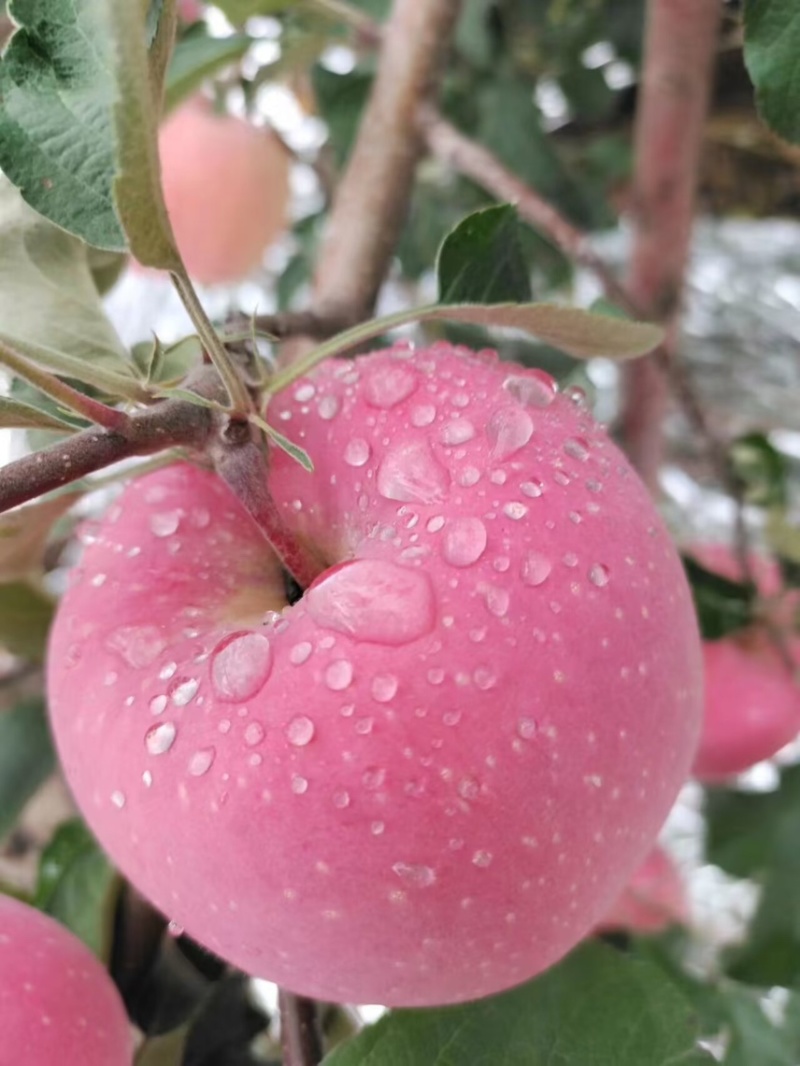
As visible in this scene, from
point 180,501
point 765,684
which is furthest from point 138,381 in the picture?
point 765,684

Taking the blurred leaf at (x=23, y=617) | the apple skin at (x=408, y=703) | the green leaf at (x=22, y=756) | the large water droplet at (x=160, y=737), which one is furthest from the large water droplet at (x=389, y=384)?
the green leaf at (x=22, y=756)

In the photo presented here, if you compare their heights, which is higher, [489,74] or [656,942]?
[489,74]

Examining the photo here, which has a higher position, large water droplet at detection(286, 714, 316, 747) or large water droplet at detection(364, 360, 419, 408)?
large water droplet at detection(364, 360, 419, 408)

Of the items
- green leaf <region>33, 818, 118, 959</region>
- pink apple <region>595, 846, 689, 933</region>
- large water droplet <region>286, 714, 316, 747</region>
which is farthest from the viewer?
pink apple <region>595, 846, 689, 933</region>

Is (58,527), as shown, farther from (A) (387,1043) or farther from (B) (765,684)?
(B) (765,684)

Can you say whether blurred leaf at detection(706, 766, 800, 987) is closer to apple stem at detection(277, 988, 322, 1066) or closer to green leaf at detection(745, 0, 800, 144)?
apple stem at detection(277, 988, 322, 1066)

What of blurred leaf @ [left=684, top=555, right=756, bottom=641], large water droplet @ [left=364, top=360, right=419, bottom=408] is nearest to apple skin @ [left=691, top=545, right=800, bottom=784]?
blurred leaf @ [left=684, top=555, right=756, bottom=641]
